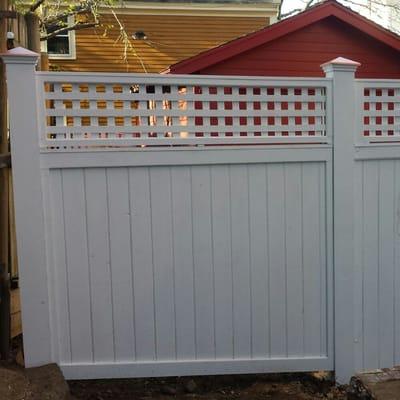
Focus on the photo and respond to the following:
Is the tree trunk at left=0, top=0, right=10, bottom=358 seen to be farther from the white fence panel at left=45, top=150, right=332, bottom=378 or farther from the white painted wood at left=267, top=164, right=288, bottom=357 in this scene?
the white painted wood at left=267, top=164, right=288, bottom=357

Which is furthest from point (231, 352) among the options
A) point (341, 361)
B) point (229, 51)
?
point (229, 51)

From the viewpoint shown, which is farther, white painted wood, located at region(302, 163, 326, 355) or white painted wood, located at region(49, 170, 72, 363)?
white painted wood, located at region(302, 163, 326, 355)

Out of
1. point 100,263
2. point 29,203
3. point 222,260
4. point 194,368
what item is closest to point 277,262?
point 222,260

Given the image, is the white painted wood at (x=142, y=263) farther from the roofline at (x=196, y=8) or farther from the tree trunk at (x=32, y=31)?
the roofline at (x=196, y=8)

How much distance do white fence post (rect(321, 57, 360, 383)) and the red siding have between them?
4375 mm

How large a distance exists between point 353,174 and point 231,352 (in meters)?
1.28

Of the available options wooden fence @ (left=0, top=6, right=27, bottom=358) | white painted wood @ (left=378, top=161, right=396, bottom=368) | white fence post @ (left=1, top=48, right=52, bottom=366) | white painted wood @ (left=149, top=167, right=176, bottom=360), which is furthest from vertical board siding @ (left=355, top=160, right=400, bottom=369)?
wooden fence @ (left=0, top=6, right=27, bottom=358)

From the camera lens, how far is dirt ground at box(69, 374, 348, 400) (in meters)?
2.90

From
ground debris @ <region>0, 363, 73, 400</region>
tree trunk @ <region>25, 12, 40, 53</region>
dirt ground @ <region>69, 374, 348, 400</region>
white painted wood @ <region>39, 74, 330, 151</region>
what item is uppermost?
tree trunk @ <region>25, 12, 40, 53</region>

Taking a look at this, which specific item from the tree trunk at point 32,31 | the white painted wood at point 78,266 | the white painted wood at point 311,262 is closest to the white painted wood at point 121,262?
the white painted wood at point 78,266

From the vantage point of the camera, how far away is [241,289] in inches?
116

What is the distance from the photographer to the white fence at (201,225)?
2.74 m

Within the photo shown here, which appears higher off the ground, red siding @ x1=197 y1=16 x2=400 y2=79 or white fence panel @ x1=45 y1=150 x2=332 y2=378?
red siding @ x1=197 y1=16 x2=400 y2=79

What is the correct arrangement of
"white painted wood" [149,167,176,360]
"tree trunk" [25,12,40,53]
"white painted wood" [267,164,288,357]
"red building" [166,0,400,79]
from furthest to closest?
"red building" [166,0,400,79] → "tree trunk" [25,12,40,53] → "white painted wood" [267,164,288,357] → "white painted wood" [149,167,176,360]
